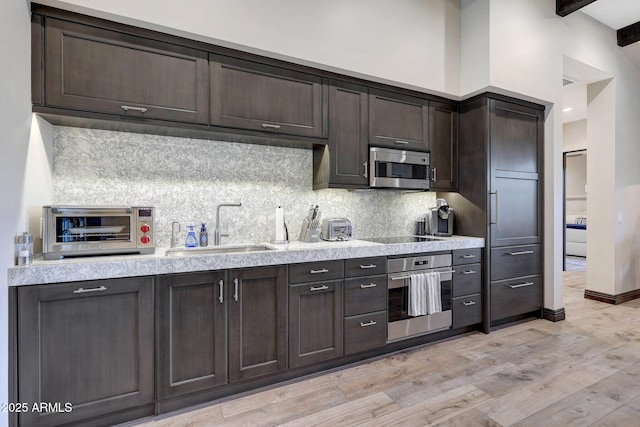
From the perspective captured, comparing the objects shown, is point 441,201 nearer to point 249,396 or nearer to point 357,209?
point 357,209

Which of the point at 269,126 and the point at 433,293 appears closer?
the point at 269,126

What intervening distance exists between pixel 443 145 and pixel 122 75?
2946 mm

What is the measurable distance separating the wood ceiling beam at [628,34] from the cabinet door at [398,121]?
3.24m

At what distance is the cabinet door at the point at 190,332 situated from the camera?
77.2 inches

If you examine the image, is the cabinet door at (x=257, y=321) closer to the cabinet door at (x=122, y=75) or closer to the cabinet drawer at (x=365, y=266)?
the cabinet drawer at (x=365, y=266)

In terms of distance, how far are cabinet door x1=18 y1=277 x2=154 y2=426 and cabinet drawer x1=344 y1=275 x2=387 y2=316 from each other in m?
1.38

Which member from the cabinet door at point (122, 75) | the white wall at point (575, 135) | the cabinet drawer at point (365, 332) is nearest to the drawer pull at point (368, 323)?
the cabinet drawer at point (365, 332)

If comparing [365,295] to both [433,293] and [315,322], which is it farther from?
[433,293]

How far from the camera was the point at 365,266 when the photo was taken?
2625 millimetres

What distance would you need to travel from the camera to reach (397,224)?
3635mm

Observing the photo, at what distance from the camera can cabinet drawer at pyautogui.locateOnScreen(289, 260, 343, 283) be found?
2342 mm

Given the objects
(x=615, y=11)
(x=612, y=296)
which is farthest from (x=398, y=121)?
(x=612, y=296)

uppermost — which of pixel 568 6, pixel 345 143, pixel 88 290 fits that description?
pixel 568 6

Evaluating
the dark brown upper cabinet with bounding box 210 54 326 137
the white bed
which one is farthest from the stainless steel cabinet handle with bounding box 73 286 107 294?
the white bed
